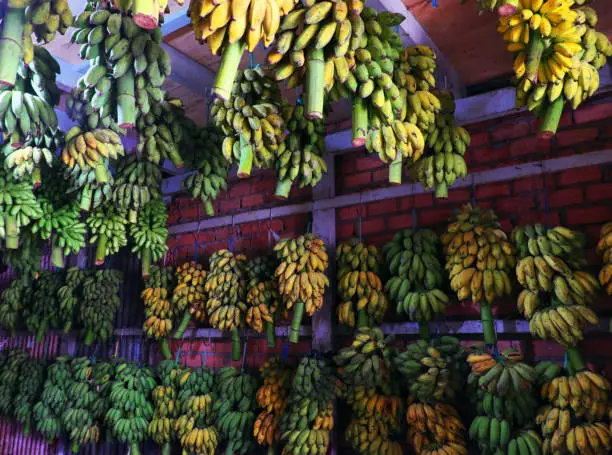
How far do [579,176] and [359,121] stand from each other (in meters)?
1.46

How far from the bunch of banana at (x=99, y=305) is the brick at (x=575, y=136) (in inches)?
131

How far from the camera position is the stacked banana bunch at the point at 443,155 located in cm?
231

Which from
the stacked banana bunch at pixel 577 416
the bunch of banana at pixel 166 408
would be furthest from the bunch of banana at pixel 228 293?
the stacked banana bunch at pixel 577 416

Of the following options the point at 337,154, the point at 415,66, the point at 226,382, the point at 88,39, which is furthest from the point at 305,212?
the point at 88,39

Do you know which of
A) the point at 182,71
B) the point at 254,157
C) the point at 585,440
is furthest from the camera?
the point at 182,71

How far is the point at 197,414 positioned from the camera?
10.3 ft

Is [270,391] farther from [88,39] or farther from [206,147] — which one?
[88,39]

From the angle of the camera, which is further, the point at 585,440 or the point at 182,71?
the point at 182,71

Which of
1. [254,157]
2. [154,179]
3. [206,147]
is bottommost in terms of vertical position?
[254,157]

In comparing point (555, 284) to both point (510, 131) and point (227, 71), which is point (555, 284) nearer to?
point (510, 131)

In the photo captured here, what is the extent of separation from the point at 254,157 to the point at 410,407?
1424 mm

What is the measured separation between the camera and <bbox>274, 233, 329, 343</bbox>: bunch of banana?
2795 mm

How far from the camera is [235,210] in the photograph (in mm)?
3756

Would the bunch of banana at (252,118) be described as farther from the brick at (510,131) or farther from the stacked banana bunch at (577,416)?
the stacked banana bunch at (577,416)
